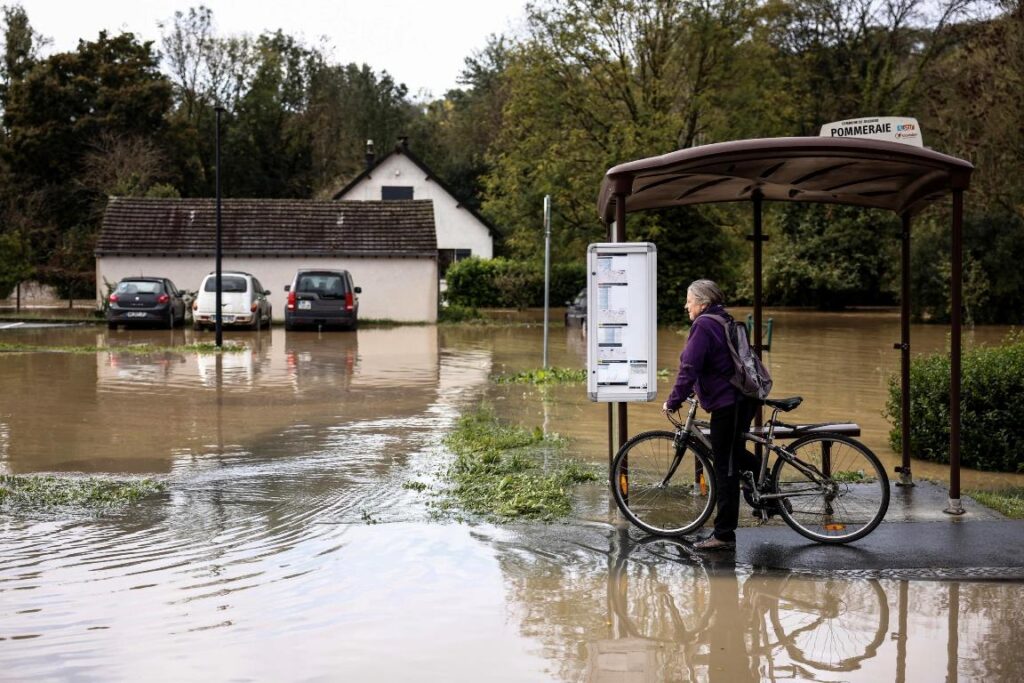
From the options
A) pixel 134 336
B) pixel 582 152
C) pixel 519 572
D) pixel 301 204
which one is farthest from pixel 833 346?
pixel 519 572

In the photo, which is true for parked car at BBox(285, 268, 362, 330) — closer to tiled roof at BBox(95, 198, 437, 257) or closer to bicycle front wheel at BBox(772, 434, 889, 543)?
tiled roof at BBox(95, 198, 437, 257)

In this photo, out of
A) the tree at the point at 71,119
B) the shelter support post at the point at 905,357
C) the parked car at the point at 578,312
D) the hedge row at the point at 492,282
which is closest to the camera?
the shelter support post at the point at 905,357

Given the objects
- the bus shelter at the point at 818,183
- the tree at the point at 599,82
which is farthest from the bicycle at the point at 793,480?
the tree at the point at 599,82

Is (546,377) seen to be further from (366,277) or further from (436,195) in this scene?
(436,195)

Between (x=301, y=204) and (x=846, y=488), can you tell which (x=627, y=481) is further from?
(x=301, y=204)

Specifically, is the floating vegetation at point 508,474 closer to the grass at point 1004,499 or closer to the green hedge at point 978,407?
the grass at point 1004,499

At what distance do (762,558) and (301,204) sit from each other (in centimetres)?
3744

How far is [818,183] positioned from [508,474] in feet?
11.8

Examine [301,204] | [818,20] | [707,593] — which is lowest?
[707,593]

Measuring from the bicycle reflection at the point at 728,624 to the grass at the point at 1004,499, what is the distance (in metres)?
2.31

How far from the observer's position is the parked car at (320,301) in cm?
3438

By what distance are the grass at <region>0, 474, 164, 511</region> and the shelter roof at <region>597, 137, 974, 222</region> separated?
4.53 m

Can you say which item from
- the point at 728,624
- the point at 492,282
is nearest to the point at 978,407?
the point at 728,624

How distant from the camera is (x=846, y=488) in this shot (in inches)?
325
